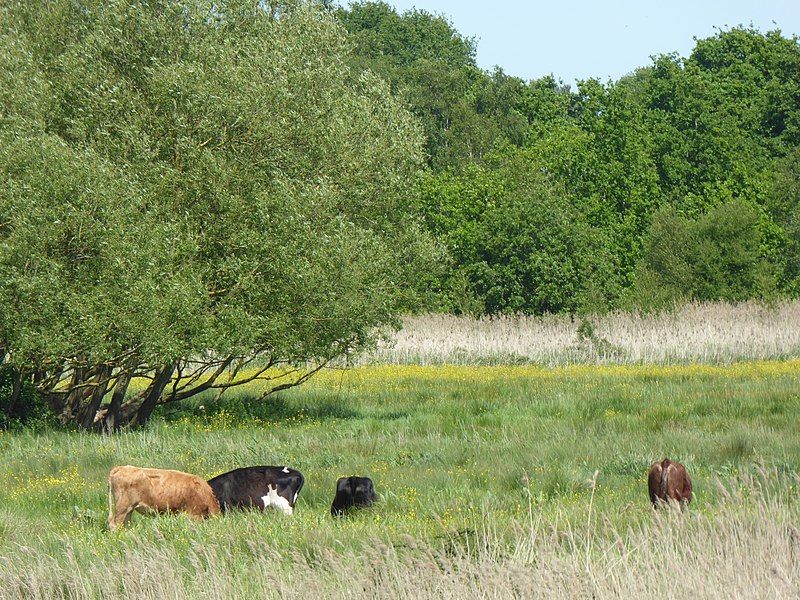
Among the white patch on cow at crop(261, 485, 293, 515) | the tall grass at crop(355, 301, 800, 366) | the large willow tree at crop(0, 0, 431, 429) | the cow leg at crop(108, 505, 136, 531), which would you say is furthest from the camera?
the tall grass at crop(355, 301, 800, 366)

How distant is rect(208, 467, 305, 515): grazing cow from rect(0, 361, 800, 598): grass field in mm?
355

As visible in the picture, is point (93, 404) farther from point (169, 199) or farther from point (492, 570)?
point (492, 570)

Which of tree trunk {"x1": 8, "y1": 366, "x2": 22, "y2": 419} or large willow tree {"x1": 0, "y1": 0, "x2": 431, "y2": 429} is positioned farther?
tree trunk {"x1": 8, "y1": 366, "x2": 22, "y2": 419}

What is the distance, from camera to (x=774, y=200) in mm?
61438

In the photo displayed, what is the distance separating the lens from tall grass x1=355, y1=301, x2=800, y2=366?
35469 mm

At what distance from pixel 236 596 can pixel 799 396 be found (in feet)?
57.0

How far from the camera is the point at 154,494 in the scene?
1237 cm

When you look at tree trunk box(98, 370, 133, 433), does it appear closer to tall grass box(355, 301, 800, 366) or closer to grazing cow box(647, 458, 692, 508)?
tall grass box(355, 301, 800, 366)

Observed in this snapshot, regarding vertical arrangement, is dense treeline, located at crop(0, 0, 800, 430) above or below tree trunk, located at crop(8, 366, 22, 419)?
above

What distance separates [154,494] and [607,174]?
178ft

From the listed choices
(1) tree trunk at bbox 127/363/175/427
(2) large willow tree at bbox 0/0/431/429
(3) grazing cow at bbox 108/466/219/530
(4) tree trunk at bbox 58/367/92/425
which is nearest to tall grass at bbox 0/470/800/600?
(3) grazing cow at bbox 108/466/219/530

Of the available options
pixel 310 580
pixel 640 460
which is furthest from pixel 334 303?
pixel 310 580

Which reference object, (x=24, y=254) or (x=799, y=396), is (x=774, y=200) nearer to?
(x=799, y=396)

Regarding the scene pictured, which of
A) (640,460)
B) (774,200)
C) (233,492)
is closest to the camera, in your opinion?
(233,492)
